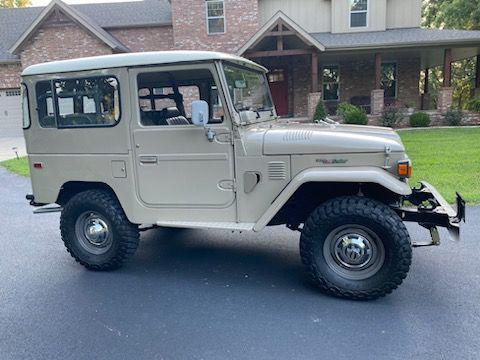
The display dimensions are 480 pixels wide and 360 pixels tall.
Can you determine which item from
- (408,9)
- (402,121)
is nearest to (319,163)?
(402,121)

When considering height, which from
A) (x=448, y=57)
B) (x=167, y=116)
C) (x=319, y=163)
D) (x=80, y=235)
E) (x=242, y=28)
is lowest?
(x=80, y=235)

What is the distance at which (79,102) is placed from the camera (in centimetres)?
418

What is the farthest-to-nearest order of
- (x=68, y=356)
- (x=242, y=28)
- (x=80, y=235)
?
(x=242, y=28)
(x=80, y=235)
(x=68, y=356)

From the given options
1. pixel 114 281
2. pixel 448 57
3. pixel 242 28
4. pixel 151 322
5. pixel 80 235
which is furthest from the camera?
pixel 242 28

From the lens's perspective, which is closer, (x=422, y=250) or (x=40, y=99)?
(x=40, y=99)

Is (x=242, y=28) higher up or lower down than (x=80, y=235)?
higher up

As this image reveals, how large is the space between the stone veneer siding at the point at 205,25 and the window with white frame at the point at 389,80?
6568 millimetres

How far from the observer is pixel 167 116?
4293 mm

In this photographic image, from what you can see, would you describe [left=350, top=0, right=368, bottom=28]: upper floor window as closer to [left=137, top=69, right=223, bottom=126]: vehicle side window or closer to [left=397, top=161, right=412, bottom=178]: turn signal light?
[left=137, top=69, right=223, bottom=126]: vehicle side window

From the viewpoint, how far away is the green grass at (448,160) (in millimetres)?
7000

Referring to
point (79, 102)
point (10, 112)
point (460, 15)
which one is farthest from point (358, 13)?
point (10, 112)

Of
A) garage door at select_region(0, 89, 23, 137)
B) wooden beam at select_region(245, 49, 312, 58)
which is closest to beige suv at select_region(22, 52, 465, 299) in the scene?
wooden beam at select_region(245, 49, 312, 58)

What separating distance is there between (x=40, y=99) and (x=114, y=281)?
2.11m

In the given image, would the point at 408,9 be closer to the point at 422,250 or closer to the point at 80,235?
the point at 422,250
